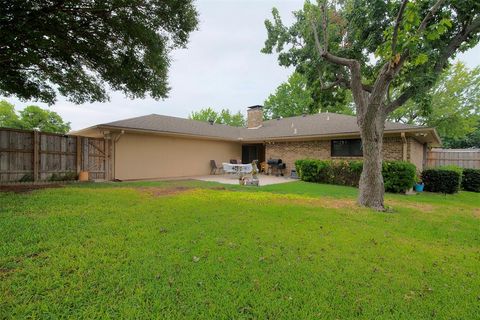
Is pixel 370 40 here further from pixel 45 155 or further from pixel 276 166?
pixel 45 155

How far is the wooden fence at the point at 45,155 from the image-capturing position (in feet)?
26.9

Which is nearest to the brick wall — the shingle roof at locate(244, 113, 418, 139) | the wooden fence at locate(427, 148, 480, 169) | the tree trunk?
the shingle roof at locate(244, 113, 418, 139)

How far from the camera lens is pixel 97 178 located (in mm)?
10977

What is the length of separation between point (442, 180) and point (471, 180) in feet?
10.3

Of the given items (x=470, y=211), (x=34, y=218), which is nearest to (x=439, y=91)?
(x=470, y=211)

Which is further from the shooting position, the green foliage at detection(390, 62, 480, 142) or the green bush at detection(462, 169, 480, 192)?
the green foliage at detection(390, 62, 480, 142)

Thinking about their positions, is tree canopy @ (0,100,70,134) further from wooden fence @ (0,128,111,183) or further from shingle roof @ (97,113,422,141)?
wooden fence @ (0,128,111,183)

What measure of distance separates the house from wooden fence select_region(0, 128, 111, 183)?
2.61 feet

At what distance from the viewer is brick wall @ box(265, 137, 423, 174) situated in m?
10.9

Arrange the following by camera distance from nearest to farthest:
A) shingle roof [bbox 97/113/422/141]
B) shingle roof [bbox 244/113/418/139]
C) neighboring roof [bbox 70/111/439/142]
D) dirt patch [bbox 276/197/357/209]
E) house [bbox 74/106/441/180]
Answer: dirt patch [bbox 276/197/357/209] → house [bbox 74/106/441/180] → neighboring roof [bbox 70/111/439/142] → shingle roof [bbox 97/113/422/141] → shingle roof [bbox 244/113/418/139]

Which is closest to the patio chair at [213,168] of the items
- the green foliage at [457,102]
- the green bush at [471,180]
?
the green bush at [471,180]

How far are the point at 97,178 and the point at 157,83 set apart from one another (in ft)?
18.9

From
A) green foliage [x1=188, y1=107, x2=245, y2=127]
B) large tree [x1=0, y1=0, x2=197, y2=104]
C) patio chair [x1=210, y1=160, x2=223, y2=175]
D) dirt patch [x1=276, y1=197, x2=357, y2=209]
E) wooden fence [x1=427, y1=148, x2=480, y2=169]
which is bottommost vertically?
dirt patch [x1=276, y1=197, x2=357, y2=209]

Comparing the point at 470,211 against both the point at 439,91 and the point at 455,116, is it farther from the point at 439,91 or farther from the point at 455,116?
the point at 439,91
